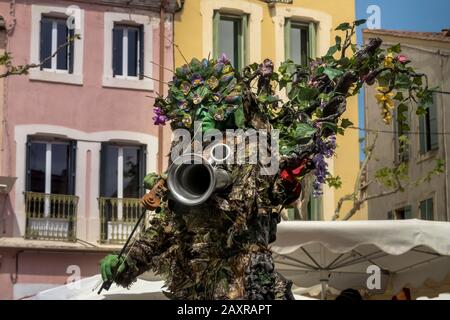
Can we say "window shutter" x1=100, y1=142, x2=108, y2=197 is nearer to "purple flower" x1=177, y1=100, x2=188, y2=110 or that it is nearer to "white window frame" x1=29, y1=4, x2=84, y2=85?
"white window frame" x1=29, y1=4, x2=84, y2=85

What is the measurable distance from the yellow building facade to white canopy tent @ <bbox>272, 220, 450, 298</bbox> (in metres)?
8.28

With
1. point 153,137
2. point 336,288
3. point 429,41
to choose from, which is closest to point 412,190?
point 429,41

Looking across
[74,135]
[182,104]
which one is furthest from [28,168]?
[182,104]

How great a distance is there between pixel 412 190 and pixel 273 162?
20.8 m

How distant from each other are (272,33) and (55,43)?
483 centimetres

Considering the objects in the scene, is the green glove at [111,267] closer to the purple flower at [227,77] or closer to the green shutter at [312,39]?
the purple flower at [227,77]

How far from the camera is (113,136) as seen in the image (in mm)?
20484

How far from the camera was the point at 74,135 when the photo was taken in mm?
20234

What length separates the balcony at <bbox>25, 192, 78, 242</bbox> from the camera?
19484 millimetres

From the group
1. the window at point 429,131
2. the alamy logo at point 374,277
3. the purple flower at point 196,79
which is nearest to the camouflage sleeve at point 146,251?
the purple flower at point 196,79

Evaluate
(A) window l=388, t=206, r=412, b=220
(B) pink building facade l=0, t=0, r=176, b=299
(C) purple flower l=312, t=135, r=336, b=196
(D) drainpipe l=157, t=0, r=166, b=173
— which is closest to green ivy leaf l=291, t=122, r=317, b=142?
(C) purple flower l=312, t=135, r=336, b=196

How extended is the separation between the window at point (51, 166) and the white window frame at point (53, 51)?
1275 millimetres
